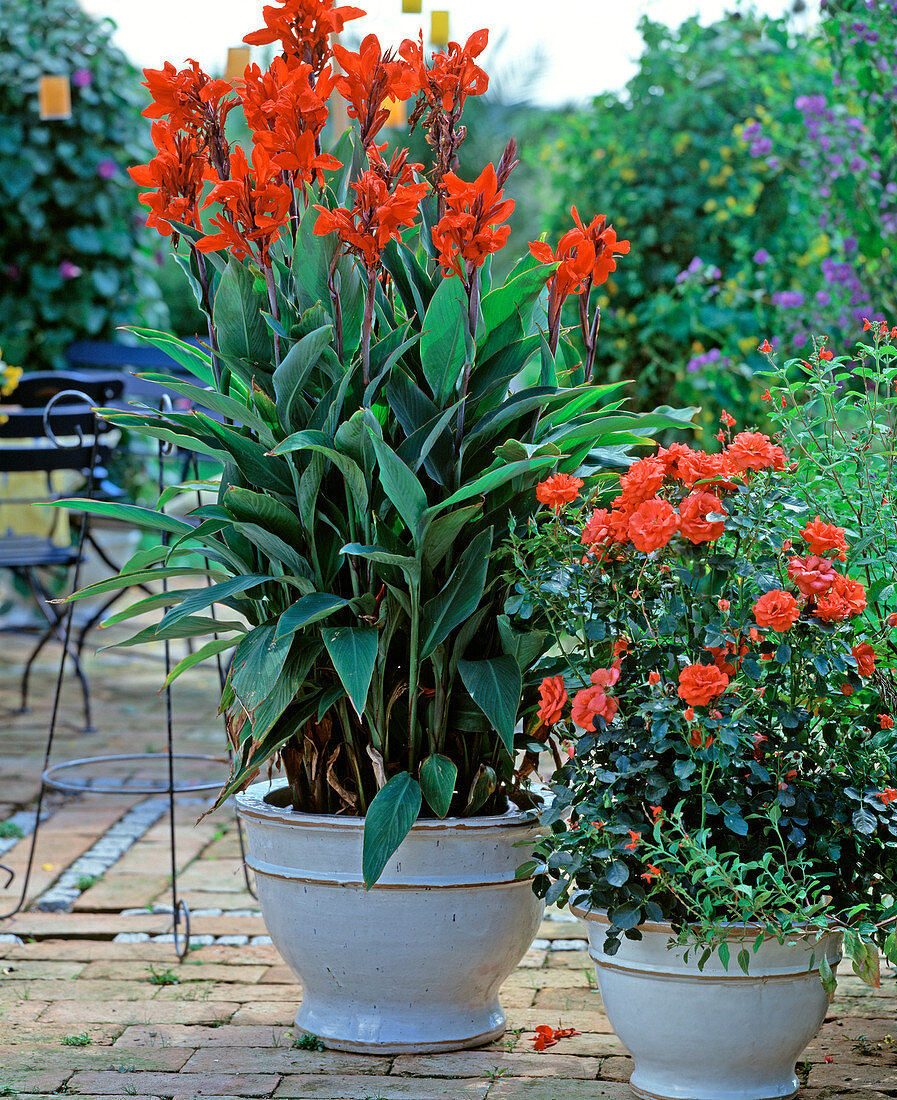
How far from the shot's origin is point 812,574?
6.07ft

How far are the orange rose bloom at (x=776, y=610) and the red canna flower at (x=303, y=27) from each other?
1101mm

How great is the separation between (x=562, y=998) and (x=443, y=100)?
5.06 ft

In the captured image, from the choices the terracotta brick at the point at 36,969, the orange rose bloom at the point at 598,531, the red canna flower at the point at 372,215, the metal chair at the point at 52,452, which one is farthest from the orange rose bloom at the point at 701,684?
the metal chair at the point at 52,452

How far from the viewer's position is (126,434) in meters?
7.30

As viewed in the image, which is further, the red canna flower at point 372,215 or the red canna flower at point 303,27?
the red canna flower at point 303,27

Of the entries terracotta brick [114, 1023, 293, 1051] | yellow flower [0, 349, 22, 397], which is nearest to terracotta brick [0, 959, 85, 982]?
terracotta brick [114, 1023, 293, 1051]

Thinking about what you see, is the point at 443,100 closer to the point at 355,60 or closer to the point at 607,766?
the point at 355,60

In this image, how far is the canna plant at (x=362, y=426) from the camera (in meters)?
1.99

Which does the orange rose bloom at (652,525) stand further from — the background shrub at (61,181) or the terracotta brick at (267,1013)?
the background shrub at (61,181)

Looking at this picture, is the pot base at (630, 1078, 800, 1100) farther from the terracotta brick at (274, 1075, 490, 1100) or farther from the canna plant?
the canna plant

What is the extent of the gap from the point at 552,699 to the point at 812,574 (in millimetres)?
399

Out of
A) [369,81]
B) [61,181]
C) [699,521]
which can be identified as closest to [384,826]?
[699,521]

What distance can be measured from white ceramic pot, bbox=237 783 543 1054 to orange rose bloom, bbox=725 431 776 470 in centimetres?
64

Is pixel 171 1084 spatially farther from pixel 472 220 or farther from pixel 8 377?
pixel 8 377
